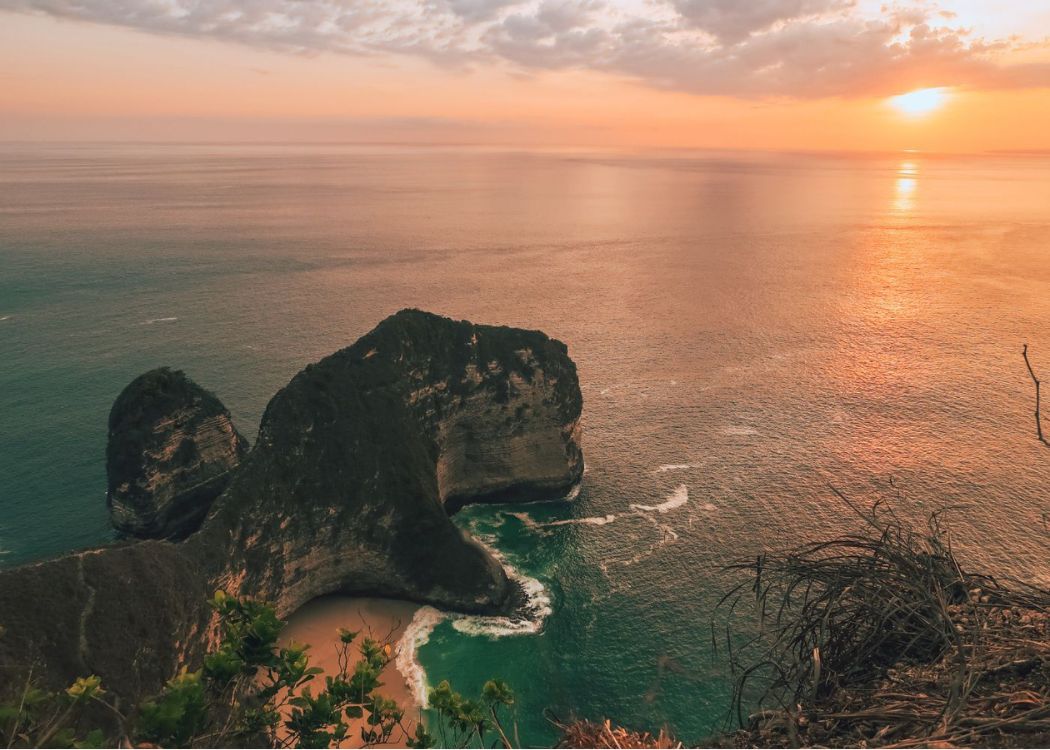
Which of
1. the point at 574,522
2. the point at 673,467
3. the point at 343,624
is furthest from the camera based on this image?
the point at 673,467

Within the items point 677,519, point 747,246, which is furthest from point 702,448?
point 747,246

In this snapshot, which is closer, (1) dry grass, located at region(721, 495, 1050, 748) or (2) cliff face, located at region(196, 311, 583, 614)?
(1) dry grass, located at region(721, 495, 1050, 748)

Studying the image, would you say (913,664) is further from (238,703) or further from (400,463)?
(400,463)

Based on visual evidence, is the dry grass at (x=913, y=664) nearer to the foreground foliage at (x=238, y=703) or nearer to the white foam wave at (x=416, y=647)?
the foreground foliage at (x=238, y=703)

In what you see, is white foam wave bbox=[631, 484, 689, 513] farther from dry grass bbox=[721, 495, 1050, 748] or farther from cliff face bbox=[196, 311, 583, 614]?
dry grass bbox=[721, 495, 1050, 748]

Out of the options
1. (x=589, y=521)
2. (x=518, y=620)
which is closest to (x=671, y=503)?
(x=589, y=521)

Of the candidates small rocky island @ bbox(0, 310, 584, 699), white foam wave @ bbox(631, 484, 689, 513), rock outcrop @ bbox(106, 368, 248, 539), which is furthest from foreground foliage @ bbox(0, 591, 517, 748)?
white foam wave @ bbox(631, 484, 689, 513)
